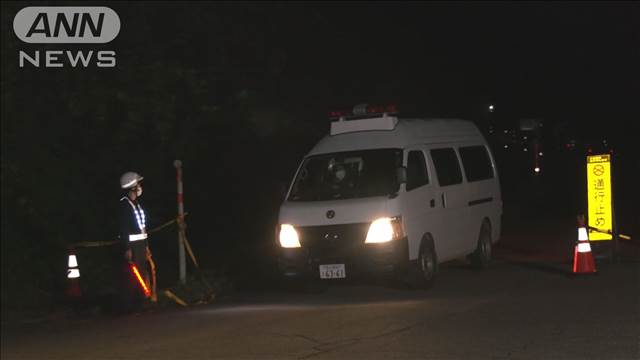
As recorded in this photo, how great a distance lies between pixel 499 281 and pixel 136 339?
A: 6.13m

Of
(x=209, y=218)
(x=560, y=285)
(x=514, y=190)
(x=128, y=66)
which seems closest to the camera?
(x=560, y=285)

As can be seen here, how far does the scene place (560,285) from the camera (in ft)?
45.0

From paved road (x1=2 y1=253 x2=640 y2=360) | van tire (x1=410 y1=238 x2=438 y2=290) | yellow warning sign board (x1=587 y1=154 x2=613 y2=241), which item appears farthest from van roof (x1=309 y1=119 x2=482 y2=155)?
yellow warning sign board (x1=587 y1=154 x2=613 y2=241)

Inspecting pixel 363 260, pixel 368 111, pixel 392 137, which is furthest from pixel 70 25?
pixel 363 260

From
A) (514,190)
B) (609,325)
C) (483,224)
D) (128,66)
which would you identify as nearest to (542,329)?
(609,325)

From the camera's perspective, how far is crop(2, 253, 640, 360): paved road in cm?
926

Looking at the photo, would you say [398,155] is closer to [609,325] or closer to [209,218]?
[609,325]

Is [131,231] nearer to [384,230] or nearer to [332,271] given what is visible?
[332,271]

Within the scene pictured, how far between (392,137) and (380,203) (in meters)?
1.37

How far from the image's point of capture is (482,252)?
1648 centimetres

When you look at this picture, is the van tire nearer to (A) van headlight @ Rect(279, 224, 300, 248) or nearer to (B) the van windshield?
(B) the van windshield

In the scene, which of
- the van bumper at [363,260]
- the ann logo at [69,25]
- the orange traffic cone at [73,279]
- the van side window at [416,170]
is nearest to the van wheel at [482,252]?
the van side window at [416,170]

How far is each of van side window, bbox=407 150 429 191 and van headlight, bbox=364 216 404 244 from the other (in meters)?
0.83

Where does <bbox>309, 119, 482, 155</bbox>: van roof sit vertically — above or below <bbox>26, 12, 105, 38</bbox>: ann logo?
below
